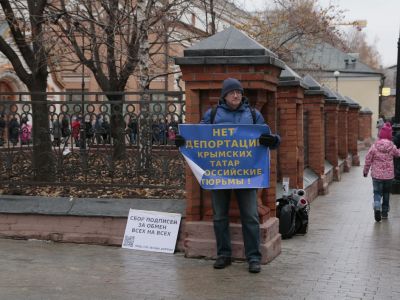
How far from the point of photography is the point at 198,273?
6098mm

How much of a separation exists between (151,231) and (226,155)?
59.0 inches

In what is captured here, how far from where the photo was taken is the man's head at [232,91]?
Result: 6.02 metres

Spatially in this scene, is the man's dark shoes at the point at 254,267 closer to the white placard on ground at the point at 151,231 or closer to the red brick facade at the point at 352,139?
the white placard on ground at the point at 151,231

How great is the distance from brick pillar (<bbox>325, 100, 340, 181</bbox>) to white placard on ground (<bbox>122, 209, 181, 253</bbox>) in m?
10.5

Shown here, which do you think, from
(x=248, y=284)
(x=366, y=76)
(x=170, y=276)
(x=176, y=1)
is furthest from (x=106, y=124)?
(x=366, y=76)

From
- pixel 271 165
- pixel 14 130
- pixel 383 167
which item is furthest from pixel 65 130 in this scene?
pixel 383 167

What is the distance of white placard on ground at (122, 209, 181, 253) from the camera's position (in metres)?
7.03

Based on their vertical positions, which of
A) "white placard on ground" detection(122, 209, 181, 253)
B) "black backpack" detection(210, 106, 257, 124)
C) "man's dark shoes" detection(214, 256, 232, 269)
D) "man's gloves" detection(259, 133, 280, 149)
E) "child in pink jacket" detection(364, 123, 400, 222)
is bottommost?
"man's dark shoes" detection(214, 256, 232, 269)

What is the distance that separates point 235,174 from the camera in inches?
247

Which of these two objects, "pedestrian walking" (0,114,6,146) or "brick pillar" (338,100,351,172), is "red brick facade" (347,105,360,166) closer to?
"brick pillar" (338,100,351,172)

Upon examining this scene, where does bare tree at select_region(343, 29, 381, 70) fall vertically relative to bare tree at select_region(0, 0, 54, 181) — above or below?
above

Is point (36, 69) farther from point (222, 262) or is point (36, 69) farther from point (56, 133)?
point (222, 262)

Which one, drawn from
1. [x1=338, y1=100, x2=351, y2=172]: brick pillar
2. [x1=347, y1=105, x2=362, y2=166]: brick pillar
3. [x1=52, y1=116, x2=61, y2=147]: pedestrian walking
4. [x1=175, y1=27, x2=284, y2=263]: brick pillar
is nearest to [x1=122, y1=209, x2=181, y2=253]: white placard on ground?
[x1=175, y1=27, x2=284, y2=263]: brick pillar

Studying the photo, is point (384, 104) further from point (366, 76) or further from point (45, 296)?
point (45, 296)
